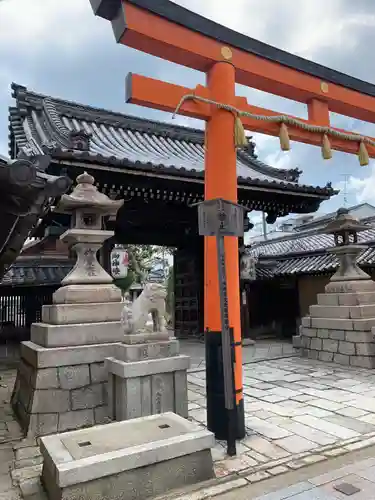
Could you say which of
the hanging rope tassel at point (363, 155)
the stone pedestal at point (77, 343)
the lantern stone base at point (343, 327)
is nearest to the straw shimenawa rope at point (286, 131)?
the hanging rope tassel at point (363, 155)

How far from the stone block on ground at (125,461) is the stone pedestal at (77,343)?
139 cm

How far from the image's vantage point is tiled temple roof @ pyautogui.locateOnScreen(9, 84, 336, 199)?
28.1 ft

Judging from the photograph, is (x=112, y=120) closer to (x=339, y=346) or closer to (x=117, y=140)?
(x=117, y=140)

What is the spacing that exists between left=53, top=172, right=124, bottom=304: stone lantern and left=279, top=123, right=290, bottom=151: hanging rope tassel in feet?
8.05

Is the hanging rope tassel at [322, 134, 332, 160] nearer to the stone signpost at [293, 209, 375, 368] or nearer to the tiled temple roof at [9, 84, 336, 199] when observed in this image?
the tiled temple roof at [9, 84, 336, 199]

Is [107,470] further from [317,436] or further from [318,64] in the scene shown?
[318,64]

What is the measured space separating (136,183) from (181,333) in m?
7.19

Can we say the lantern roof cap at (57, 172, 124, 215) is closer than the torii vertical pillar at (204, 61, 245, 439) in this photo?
No

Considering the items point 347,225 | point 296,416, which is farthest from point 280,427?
point 347,225

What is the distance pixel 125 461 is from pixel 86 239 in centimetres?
331

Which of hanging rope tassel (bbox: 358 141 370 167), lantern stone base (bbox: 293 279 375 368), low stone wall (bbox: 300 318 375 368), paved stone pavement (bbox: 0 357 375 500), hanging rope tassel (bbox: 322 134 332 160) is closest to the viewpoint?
paved stone pavement (bbox: 0 357 375 500)

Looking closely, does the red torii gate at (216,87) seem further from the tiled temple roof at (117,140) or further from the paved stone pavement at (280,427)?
the tiled temple roof at (117,140)

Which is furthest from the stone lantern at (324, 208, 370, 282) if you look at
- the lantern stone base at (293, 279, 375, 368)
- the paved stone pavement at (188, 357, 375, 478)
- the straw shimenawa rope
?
the straw shimenawa rope

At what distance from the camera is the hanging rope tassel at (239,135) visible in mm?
4504
